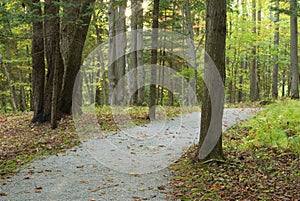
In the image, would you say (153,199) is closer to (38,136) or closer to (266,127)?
(266,127)

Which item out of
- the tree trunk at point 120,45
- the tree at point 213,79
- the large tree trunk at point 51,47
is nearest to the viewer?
the tree at point 213,79

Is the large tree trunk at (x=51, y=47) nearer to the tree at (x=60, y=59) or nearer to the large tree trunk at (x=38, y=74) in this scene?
the tree at (x=60, y=59)

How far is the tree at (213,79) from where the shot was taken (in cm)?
657

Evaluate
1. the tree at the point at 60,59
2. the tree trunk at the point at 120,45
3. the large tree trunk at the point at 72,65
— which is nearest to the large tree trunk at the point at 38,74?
the tree at the point at 60,59

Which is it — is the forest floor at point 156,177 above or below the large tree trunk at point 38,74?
below

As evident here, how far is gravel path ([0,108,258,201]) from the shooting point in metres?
5.49

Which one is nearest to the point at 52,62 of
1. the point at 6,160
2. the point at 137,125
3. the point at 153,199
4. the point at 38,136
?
the point at 38,136

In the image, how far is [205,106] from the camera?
684 centimetres

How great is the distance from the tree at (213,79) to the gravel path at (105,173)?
3.71 feet

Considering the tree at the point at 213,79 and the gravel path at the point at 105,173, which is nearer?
the gravel path at the point at 105,173

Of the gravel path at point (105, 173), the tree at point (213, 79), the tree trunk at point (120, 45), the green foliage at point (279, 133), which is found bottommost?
the gravel path at point (105, 173)

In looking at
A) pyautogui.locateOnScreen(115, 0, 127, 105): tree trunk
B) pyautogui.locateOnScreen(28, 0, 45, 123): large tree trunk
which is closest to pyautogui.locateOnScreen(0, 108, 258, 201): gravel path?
pyautogui.locateOnScreen(28, 0, 45, 123): large tree trunk

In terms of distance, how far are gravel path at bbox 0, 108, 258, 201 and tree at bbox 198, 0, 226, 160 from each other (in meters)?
1.13

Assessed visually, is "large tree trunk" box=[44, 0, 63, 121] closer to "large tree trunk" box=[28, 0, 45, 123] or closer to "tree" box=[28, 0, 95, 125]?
"tree" box=[28, 0, 95, 125]
